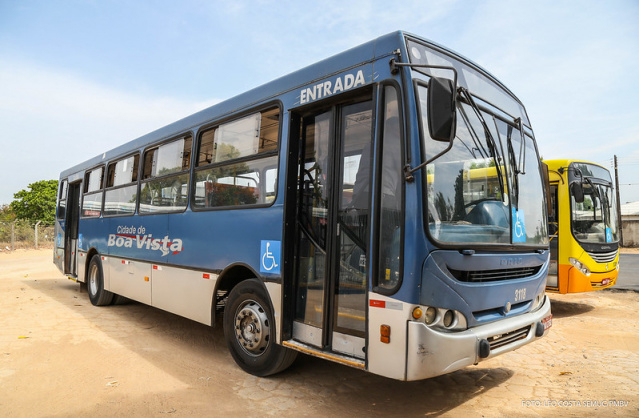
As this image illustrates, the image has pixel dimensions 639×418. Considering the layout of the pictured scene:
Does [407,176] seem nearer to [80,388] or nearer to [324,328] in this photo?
[324,328]

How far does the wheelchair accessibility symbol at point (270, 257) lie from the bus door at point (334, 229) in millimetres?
197

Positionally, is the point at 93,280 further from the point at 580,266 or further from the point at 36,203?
the point at 36,203

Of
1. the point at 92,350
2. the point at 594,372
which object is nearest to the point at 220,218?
the point at 92,350

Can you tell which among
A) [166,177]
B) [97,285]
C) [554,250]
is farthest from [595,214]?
[97,285]

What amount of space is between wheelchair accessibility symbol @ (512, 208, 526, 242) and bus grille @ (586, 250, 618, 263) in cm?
520

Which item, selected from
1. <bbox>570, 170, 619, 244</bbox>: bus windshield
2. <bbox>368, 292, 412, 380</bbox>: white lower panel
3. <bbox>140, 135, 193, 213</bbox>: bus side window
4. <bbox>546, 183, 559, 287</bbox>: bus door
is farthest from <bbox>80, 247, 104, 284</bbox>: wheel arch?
<bbox>570, 170, 619, 244</bbox>: bus windshield

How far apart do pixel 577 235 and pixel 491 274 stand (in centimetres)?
569

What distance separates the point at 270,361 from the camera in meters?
4.50

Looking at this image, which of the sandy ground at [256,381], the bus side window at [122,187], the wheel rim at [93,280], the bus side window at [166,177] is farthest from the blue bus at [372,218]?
the wheel rim at [93,280]

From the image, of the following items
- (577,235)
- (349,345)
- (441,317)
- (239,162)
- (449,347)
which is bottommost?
(349,345)

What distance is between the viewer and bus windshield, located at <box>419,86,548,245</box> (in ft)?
11.2

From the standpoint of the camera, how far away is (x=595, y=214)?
8.59m

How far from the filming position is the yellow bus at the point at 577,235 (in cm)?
812

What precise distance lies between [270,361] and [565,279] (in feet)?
20.5
